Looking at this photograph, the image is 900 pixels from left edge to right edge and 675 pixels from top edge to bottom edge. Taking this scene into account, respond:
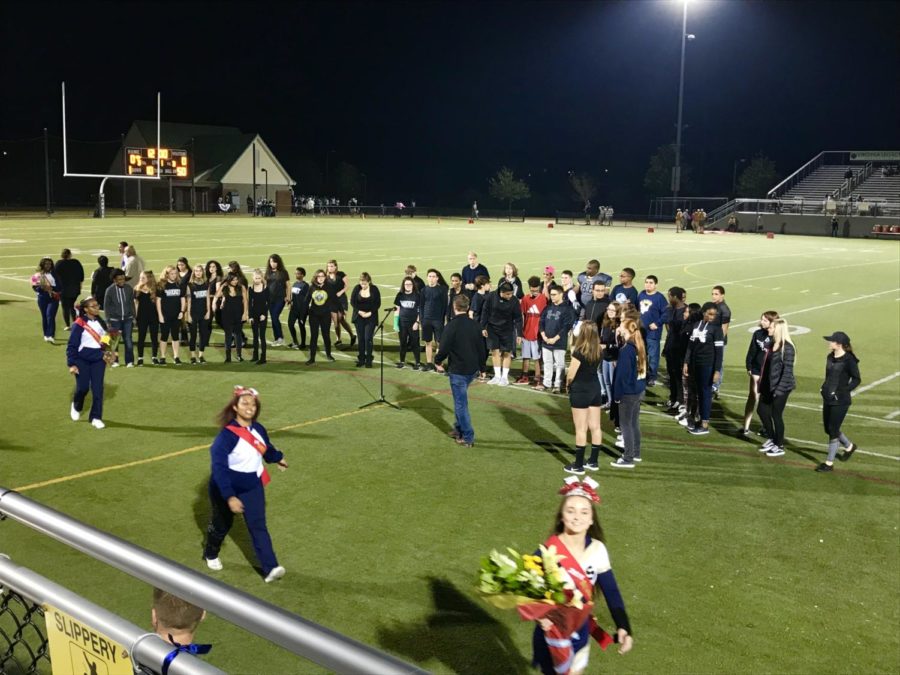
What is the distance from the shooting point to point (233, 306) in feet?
51.8

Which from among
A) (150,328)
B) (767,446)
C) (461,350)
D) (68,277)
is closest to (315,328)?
(150,328)

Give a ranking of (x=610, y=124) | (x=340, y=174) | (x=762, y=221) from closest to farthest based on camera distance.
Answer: (x=762, y=221)
(x=340, y=174)
(x=610, y=124)

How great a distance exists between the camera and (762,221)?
7156 centimetres

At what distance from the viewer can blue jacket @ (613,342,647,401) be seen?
10.1 m

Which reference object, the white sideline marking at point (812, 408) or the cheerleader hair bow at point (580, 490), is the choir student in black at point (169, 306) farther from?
the cheerleader hair bow at point (580, 490)

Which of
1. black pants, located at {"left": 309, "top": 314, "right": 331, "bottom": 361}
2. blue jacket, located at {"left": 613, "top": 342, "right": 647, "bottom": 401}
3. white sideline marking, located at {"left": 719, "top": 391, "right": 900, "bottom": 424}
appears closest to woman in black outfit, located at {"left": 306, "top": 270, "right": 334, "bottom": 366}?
black pants, located at {"left": 309, "top": 314, "right": 331, "bottom": 361}

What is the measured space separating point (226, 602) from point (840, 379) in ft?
32.0

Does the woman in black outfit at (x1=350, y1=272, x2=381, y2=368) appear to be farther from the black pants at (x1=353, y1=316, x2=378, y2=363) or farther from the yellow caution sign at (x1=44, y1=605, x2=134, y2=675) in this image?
the yellow caution sign at (x1=44, y1=605, x2=134, y2=675)

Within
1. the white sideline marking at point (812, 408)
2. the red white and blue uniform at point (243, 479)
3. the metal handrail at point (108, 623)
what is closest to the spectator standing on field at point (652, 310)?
the white sideline marking at point (812, 408)

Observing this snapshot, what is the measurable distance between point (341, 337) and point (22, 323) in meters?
7.71

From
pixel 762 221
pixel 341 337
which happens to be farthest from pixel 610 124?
pixel 341 337

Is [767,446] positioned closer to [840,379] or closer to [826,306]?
[840,379]

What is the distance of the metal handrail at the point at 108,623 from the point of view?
1901 millimetres

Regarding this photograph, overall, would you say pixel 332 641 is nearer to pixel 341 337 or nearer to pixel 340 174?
pixel 341 337
